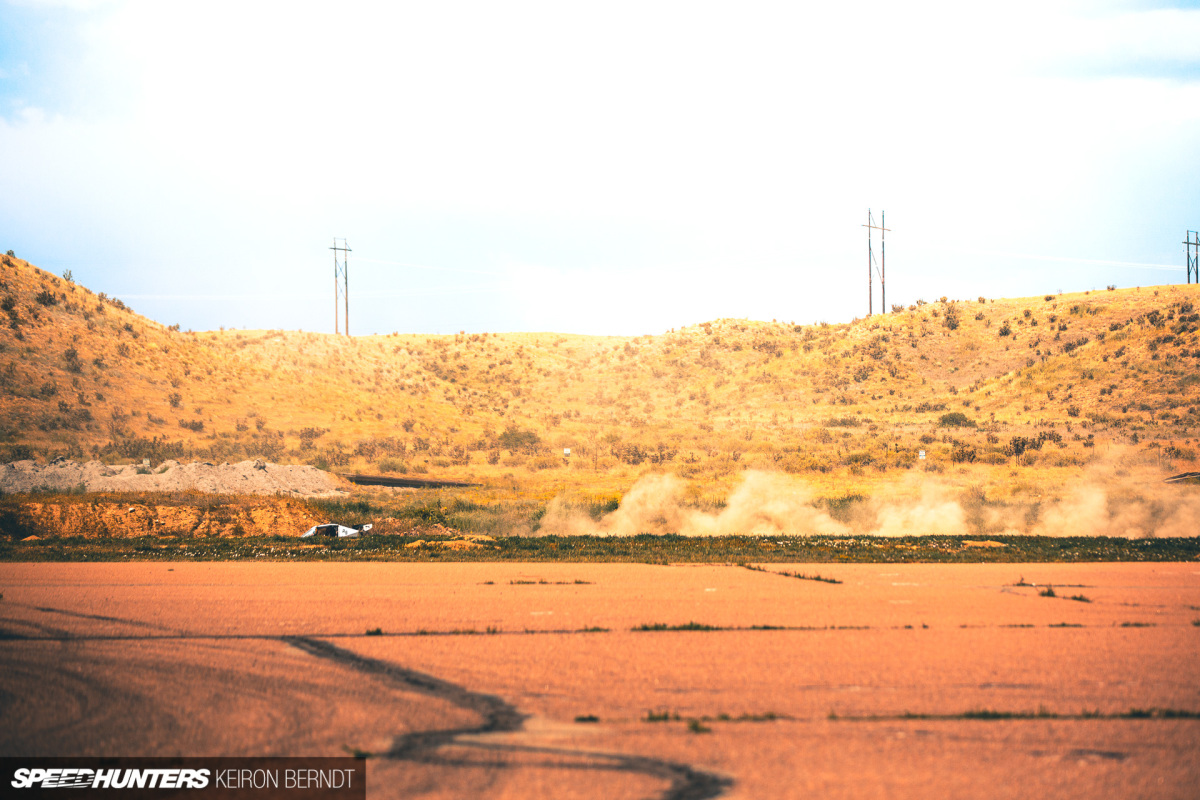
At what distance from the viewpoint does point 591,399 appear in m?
83.5

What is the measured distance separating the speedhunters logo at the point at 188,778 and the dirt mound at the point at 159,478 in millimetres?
26316

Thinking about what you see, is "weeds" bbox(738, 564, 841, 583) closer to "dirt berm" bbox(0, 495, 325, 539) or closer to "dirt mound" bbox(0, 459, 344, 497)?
"dirt berm" bbox(0, 495, 325, 539)

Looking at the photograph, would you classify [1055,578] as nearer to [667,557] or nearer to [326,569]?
[667,557]

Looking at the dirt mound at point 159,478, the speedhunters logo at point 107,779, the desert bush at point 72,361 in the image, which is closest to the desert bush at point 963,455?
the dirt mound at point 159,478

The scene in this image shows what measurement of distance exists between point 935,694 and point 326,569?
13441 millimetres

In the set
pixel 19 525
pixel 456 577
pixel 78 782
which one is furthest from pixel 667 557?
pixel 19 525

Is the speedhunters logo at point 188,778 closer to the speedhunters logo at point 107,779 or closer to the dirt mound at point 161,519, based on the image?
the speedhunters logo at point 107,779

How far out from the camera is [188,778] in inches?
229

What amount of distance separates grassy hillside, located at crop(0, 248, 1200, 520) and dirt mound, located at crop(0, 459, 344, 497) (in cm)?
1058

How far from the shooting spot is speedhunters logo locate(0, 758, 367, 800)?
5617 millimetres

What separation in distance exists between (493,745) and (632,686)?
2.15 metres

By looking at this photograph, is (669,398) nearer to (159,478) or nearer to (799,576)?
(159,478)

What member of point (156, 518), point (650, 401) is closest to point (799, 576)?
point (156, 518)

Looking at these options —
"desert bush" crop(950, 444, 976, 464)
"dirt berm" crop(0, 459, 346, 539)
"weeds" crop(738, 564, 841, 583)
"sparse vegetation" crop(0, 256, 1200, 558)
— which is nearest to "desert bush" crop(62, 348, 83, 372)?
"sparse vegetation" crop(0, 256, 1200, 558)
